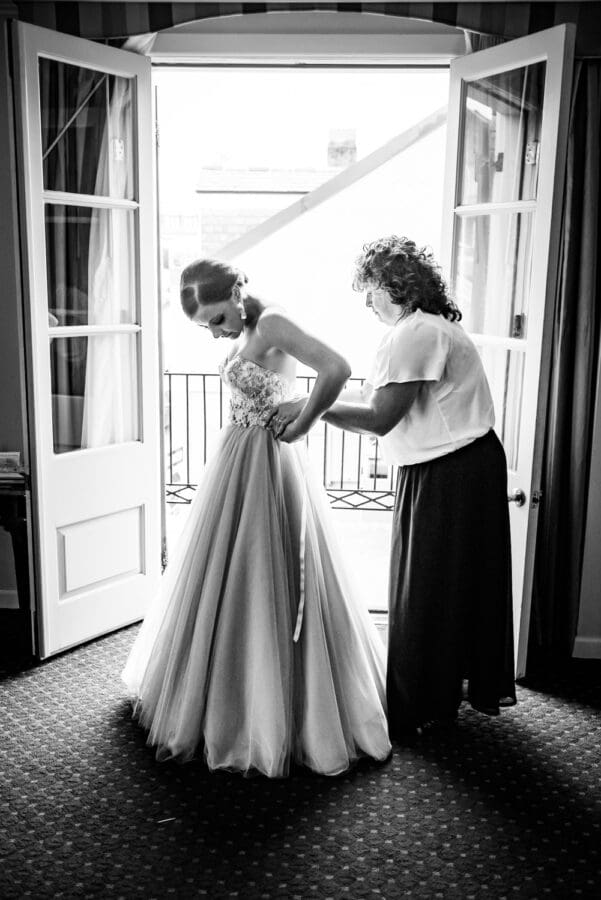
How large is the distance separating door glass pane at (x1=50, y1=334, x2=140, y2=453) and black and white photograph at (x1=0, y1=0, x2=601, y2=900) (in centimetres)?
1

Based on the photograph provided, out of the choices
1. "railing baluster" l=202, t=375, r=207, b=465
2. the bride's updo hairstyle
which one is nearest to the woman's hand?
the bride's updo hairstyle

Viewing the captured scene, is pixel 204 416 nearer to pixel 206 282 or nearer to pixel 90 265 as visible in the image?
pixel 90 265

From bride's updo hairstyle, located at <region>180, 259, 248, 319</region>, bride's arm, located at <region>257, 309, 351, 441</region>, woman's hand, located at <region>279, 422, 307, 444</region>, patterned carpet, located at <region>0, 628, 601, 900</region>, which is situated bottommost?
patterned carpet, located at <region>0, 628, 601, 900</region>

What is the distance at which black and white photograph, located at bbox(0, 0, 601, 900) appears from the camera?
2.18 m

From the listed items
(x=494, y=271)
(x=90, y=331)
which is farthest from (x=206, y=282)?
(x=494, y=271)

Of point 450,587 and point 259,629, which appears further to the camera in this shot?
point 450,587

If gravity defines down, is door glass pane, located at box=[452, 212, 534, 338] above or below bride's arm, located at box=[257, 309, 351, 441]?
above

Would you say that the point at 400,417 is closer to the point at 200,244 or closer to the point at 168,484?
the point at 168,484

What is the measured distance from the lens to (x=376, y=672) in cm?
269

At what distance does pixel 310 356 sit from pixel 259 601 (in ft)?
2.38

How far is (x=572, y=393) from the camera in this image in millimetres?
3195

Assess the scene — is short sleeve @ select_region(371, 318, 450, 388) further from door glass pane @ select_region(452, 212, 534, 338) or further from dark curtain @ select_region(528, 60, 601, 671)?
dark curtain @ select_region(528, 60, 601, 671)

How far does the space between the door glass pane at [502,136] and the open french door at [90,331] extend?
4.15ft

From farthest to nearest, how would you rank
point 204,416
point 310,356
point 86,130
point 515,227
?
point 204,416 → point 86,130 → point 515,227 → point 310,356
